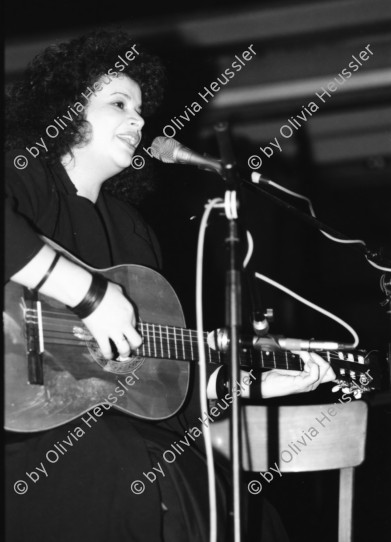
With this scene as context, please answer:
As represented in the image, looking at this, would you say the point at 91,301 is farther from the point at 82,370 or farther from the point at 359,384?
the point at 359,384

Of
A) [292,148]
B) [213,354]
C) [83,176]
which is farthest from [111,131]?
[292,148]

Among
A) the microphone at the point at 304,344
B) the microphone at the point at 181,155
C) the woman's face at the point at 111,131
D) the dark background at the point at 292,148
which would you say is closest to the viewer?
the microphone at the point at 181,155

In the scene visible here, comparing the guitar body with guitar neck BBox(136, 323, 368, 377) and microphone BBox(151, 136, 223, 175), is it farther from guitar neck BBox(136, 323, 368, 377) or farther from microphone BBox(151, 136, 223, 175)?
microphone BBox(151, 136, 223, 175)

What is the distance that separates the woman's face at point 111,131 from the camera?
1.85 meters

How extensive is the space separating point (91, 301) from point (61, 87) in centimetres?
91

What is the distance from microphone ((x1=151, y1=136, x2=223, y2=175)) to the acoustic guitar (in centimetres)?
39

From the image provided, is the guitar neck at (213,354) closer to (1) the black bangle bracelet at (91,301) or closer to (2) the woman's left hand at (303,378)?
(2) the woman's left hand at (303,378)

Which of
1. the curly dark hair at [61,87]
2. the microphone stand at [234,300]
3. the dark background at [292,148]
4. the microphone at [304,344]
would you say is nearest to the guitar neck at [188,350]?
the microphone at [304,344]

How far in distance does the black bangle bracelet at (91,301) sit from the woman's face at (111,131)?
0.52 m

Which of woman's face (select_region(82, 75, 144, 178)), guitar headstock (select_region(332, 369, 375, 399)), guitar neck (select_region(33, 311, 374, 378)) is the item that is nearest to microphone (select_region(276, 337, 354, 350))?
guitar neck (select_region(33, 311, 374, 378))

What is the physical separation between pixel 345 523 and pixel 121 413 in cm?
69

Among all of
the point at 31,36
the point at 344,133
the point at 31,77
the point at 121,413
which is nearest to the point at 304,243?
the point at 344,133

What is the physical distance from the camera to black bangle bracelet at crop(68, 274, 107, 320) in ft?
4.75

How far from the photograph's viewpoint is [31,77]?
2.10 m
